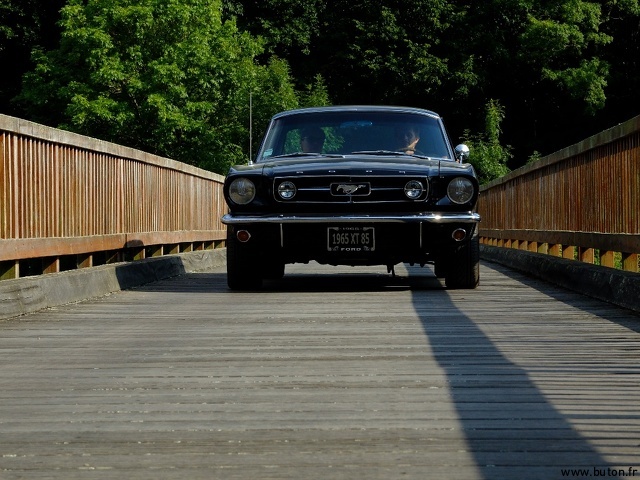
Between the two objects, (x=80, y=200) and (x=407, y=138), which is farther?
(x=407, y=138)

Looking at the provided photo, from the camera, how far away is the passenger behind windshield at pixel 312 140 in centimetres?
1271

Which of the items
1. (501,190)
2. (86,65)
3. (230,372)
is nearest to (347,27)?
(86,65)

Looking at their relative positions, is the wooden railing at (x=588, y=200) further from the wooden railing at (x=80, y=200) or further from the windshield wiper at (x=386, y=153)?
the wooden railing at (x=80, y=200)

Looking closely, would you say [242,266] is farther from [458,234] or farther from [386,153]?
[458,234]

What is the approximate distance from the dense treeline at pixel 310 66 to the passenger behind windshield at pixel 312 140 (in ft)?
132

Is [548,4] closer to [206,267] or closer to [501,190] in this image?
[501,190]

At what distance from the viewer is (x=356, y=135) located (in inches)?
503

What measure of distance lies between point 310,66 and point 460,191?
60.9 m

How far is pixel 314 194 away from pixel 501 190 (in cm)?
1278

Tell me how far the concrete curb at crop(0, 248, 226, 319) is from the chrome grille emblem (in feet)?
7.17

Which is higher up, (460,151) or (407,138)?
(407,138)

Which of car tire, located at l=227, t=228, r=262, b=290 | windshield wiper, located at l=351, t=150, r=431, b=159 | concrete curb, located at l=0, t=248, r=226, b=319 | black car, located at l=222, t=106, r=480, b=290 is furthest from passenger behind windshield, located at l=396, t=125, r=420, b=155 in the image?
concrete curb, located at l=0, t=248, r=226, b=319

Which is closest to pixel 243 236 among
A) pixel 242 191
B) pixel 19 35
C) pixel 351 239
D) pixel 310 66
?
pixel 242 191

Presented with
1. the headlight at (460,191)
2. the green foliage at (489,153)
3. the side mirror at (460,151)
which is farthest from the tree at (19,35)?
the headlight at (460,191)
